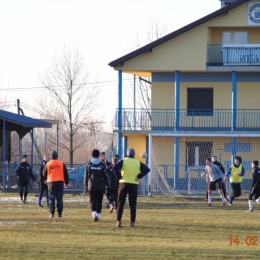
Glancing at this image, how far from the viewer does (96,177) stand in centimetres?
1920

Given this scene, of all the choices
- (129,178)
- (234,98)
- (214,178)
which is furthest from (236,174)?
(234,98)

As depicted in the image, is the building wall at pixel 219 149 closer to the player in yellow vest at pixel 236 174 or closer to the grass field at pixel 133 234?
the player in yellow vest at pixel 236 174

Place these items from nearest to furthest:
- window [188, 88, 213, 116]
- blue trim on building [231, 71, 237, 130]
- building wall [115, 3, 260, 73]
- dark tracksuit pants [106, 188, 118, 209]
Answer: dark tracksuit pants [106, 188, 118, 209], blue trim on building [231, 71, 237, 130], building wall [115, 3, 260, 73], window [188, 88, 213, 116]

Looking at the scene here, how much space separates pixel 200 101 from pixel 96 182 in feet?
75.7

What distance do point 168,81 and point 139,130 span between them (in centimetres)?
469

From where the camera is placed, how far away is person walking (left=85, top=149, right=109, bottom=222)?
1917 cm

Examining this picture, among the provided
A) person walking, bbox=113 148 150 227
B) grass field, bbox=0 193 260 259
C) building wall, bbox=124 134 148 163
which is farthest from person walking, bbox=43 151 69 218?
building wall, bbox=124 134 148 163

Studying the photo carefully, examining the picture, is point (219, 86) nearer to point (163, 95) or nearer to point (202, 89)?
point (202, 89)

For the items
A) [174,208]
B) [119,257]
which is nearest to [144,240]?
[119,257]

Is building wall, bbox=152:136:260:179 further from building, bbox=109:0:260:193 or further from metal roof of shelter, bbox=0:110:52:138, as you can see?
metal roof of shelter, bbox=0:110:52:138

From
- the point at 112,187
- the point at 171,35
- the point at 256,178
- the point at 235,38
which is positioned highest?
the point at 235,38

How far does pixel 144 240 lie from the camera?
594 inches

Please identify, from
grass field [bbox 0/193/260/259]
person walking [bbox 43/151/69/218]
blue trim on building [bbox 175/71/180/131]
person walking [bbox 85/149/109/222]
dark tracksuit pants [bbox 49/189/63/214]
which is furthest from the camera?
blue trim on building [bbox 175/71/180/131]

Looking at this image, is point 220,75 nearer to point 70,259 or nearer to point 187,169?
point 187,169
